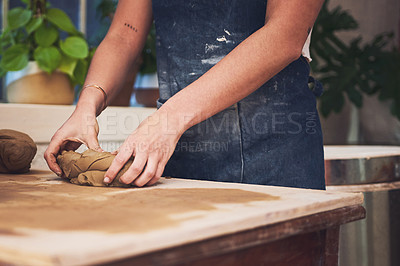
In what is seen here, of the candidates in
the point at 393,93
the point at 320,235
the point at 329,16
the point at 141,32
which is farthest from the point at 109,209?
the point at 393,93

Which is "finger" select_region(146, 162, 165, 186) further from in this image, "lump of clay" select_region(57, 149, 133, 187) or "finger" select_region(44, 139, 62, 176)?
"finger" select_region(44, 139, 62, 176)

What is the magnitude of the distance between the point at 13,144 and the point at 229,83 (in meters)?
0.61

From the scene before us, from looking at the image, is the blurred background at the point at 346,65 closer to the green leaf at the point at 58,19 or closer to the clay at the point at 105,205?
the green leaf at the point at 58,19

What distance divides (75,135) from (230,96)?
17.0 inches

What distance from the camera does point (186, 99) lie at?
0.91 metres

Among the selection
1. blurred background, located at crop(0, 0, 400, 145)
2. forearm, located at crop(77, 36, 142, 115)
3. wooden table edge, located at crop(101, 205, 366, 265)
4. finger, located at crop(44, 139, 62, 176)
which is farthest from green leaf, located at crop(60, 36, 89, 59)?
wooden table edge, located at crop(101, 205, 366, 265)

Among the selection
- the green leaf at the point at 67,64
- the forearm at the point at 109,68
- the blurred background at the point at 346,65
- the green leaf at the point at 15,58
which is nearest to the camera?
the forearm at the point at 109,68

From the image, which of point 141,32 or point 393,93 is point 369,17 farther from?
point 141,32

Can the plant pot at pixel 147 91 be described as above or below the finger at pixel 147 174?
above

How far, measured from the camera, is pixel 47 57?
1.79m

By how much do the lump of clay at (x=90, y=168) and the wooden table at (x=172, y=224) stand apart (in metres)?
0.04

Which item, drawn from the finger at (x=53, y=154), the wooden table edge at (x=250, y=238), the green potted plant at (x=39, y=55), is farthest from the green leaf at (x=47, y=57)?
the wooden table edge at (x=250, y=238)

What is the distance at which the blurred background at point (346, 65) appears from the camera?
89.2 inches

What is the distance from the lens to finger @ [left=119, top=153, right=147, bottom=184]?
0.85 meters
